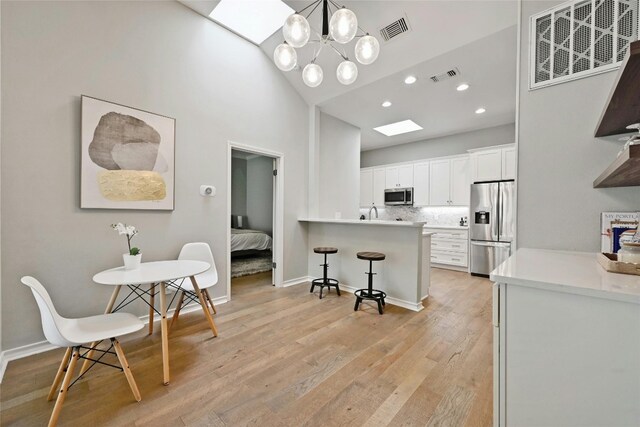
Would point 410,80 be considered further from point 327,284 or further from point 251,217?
point 251,217

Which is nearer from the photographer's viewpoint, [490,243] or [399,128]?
[490,243]

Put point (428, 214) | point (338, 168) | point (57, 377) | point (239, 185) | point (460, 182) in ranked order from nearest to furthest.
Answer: point (57, 377), point (338, 168), point (460, 182), point (428, 214), point (239, 185)

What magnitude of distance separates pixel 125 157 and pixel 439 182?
5.62 meters

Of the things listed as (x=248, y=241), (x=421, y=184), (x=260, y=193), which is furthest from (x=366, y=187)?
(x=248, y=241)

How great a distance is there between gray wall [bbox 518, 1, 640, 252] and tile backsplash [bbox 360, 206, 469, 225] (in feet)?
13.8

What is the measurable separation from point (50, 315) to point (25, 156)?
1542mm

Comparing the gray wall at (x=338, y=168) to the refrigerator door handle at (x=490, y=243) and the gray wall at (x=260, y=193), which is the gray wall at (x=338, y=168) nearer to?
the gray wall at (x=260, y=193)

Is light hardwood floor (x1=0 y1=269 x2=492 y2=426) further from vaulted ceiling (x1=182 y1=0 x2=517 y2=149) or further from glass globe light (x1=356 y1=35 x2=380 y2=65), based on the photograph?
vaulted ceiling (x1=182 y1=0 x2=517 y2=149)

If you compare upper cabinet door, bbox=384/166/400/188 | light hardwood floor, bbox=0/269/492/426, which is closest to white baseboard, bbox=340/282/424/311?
light hardwood floor, bbox=0/269/492/426

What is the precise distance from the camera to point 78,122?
231 cm

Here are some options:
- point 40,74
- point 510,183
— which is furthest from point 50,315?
point 510,183

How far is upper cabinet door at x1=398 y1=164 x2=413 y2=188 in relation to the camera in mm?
6180

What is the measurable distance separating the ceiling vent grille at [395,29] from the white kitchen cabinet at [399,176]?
12.0 ft

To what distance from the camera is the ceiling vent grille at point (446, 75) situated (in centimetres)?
321
